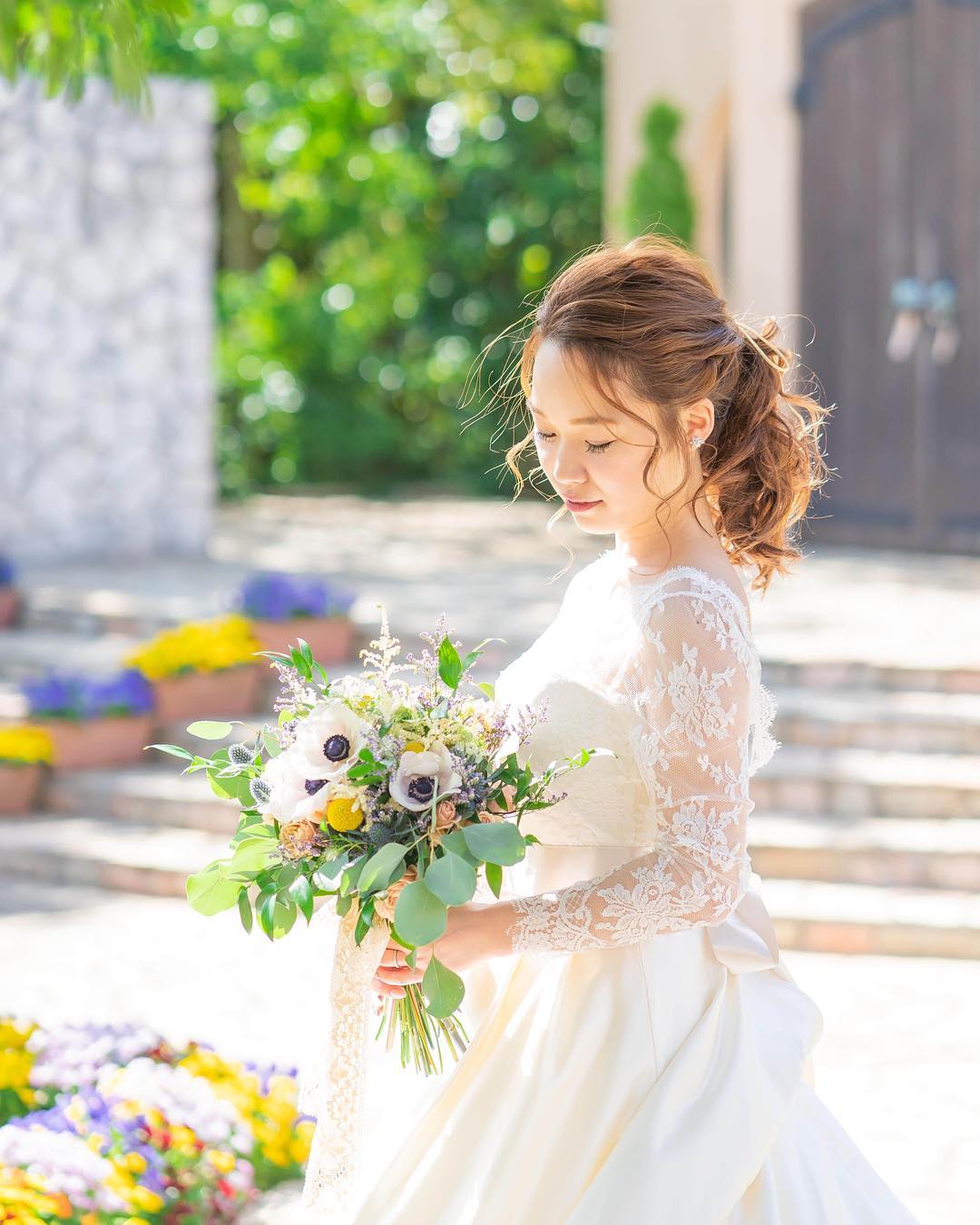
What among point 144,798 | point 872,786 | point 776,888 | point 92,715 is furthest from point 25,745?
point 872,786

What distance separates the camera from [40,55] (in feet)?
11.2

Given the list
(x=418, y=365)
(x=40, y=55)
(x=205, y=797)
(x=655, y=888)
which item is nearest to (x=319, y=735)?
(x=655, y=888)

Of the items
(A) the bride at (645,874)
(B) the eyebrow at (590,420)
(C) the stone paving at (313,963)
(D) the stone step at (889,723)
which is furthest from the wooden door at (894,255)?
(B) the eyebrow at (590,420)

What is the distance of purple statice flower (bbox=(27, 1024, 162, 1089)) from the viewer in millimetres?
3447

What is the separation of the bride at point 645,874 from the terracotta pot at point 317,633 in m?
4.83

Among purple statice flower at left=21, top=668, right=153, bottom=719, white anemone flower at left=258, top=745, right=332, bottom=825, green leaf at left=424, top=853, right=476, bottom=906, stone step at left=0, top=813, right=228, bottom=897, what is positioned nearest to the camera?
green leaf at left=424, top=853, right=476, bottom=906

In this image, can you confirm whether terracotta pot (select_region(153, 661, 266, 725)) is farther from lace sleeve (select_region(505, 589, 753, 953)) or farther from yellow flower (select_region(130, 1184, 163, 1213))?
lace sleeve (select_region(505, 589, 753, 953))

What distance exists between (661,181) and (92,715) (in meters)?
6.77

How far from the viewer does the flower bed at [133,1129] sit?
2887 millimetres

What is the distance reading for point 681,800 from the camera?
A: 1.96 m

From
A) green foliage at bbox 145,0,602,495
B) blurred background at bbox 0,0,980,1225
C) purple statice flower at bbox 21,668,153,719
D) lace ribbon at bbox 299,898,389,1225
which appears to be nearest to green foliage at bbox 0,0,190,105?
blurred background at bbox 0,0,980,1225

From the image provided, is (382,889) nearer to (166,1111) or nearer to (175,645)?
(166,1111)

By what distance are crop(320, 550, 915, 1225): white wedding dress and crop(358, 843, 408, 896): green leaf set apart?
0.18 m

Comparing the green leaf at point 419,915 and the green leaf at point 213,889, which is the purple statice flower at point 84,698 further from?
the green leaf at point 419,915
